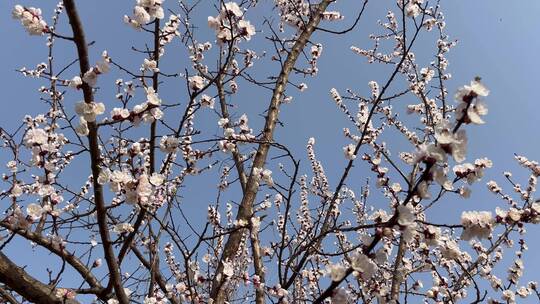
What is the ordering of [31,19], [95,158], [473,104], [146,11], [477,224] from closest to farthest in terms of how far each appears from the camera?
[473,104] → [477,224] → [95,158] → [31,19] → [146,11]

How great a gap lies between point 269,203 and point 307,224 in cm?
184

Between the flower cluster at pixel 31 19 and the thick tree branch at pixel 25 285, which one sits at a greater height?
the flower cluster at pixel 31 19

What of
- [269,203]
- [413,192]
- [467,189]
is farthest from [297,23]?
[413,192]

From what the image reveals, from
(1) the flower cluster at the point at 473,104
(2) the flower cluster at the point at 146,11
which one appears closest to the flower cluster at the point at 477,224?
(1) the flower cluster at the point at 473,104

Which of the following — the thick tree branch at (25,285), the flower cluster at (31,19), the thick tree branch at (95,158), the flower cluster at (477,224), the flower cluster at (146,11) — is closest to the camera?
the flower cluster at (477,224)

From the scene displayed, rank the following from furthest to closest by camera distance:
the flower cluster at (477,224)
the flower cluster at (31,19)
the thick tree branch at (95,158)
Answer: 1. the flower cluster at (31,19)
2. the thick tree branch at (95,158)
3. the flower cluster at (477,224)

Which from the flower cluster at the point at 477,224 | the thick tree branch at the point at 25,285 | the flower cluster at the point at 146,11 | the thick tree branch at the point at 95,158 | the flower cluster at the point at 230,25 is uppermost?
the flower cluster at the point at 230,25

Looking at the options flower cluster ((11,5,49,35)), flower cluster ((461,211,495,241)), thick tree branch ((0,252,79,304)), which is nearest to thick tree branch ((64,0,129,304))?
thick tree branch ((0,252,79,304))

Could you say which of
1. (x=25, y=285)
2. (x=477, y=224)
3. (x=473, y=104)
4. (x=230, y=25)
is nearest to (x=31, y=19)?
(x=230, y=25)

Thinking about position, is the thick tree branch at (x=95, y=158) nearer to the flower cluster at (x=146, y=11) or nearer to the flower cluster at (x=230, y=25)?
the flower cluster at (x=146, y=11)

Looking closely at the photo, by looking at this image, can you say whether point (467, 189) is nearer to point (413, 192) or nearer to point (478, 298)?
point (413, 192)

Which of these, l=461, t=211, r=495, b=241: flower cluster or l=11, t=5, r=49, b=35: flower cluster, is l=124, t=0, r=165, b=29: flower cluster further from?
l=461, t=211, r=495, b=241: flower cluster

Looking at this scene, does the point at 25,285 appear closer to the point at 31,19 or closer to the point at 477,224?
the point at 31,19

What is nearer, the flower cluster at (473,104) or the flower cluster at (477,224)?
the flower cluster at (473,104)
